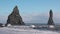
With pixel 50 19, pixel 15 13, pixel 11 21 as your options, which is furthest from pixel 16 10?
pixel 50 19

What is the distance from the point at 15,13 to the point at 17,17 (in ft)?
10.6

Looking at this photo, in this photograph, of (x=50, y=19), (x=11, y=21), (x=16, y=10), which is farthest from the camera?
(x=50, y=19)

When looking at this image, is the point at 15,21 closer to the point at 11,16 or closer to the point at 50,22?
the point at 11,16

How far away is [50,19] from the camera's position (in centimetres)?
13362

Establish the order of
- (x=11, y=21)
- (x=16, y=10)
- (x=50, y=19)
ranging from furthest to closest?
(x=50, y=19), (x=16, y=10), (x=11, y=21)

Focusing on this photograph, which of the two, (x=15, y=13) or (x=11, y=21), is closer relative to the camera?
(x=11, y=21)

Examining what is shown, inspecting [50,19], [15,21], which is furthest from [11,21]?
[50,19]

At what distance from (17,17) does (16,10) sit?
5099 millimetres

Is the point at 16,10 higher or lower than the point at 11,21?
higher

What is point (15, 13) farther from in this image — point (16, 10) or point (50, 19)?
point (50, 19)

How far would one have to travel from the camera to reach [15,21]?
4742 inches

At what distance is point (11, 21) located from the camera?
117 m

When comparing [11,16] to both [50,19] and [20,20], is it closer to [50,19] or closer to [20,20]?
[20,20]

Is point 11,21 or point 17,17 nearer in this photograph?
point 11,21
